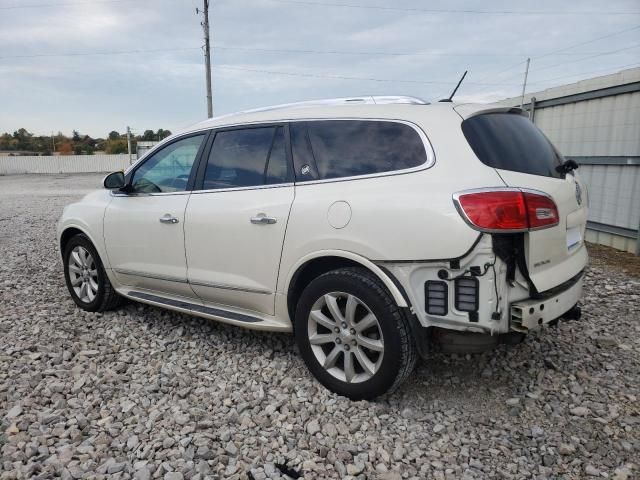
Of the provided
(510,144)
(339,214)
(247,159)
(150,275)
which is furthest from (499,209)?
(150,275)

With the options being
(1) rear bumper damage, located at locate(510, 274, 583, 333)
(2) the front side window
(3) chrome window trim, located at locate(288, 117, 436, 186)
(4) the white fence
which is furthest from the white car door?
(4) the white fence

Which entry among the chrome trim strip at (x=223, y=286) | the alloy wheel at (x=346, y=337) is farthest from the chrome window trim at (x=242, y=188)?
the alloy wheel at (x=346, y=337)

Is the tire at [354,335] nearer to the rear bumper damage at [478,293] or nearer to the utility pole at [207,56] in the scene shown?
the rear bumper damage at [478,293]

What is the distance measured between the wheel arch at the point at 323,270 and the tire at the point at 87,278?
218 centimetres

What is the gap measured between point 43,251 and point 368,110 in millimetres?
6190

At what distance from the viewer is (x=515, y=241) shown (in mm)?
2561

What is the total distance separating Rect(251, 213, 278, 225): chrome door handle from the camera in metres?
3.19

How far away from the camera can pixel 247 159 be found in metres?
3.54

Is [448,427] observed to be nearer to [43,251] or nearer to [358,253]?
[358,253]

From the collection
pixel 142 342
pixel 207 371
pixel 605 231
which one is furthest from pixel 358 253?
pixel 605 231

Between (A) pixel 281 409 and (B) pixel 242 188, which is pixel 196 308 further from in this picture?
(A) pixel 281 409

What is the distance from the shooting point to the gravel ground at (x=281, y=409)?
252 cm

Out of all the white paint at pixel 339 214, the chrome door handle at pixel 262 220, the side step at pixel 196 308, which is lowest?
the side step at pixel 196 308

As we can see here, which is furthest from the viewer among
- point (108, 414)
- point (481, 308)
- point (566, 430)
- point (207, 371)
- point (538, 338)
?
point (538, 338)
